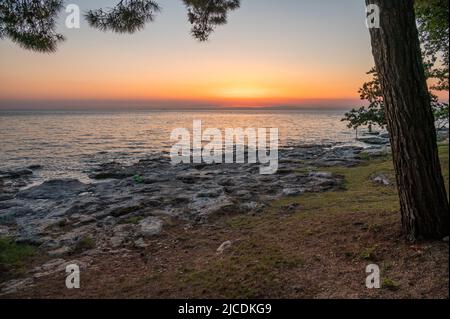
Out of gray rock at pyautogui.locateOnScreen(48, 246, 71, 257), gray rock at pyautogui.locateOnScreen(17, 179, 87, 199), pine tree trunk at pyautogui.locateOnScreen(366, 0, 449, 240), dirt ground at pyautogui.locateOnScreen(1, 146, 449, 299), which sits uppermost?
pine tree trunk at pyautogui.locateOnScreen(366, 0, 449, 240)

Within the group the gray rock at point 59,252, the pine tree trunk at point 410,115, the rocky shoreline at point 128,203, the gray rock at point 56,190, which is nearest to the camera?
the pine tree trunk at point 410,115

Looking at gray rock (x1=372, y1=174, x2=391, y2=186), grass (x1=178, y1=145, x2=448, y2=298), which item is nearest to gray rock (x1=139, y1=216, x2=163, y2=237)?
grass (x1=178, y1=145, x2=448, y2=298)

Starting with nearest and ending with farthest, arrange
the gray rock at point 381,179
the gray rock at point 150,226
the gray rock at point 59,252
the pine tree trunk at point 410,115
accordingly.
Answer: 1. the pine tree trunk at point 410,115
2. the gray rock at point 59,252
3. the gray rock at point 150,226
4. the gray rock at point 381,179

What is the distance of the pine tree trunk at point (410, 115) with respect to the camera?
501 cm

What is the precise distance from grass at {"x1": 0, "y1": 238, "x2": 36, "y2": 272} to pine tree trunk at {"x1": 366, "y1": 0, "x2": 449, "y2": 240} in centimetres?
792

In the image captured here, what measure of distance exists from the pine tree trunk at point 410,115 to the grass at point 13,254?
7922 mm

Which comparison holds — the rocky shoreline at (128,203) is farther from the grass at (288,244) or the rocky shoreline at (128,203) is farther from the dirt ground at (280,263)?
the grass at (288,244)

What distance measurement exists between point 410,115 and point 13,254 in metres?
8.92

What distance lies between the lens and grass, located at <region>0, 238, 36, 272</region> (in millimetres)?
7266

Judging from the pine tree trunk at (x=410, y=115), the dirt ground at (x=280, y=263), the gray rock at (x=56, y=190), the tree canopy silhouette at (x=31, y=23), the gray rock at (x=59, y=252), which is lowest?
the gray rock at (x=59, y=252)

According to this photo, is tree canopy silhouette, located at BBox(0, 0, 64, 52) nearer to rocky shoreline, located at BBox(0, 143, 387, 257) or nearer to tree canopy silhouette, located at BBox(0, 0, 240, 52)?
tree canopy silhouette, located at BBox(0, 0, 240, 52)

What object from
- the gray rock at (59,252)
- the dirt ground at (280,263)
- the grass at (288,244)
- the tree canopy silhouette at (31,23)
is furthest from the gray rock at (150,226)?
the tree canopy silhouette at (31,23)

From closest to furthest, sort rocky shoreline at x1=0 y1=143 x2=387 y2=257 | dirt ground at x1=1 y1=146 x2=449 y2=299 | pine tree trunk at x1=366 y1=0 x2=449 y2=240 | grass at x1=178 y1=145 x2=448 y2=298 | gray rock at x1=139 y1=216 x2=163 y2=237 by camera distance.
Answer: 1. dirt ground at x1=1 y1=146 x2=449 y2=299
2. pine tree trunk at x1=366 y1=0 x2=449 y2=240
3. grass at x1=178 y1=145 x2=448 y2=298
4. gray rock at x1=139 y1=216 x2=163 y2=237
5. rocky shoreline at x1=0 y1=143 x2=387 y2=257

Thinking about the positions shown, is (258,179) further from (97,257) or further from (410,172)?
(410,172)
